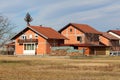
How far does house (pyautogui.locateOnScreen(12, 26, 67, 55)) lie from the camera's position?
87.9 meters

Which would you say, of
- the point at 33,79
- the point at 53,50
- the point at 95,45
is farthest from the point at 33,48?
the point at 33,79

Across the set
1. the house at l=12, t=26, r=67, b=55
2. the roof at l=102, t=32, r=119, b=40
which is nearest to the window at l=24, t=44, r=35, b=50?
the house at l=12, t=26, r=67, b=55

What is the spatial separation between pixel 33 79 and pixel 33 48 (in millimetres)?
69373

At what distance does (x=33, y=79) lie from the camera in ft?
66.6

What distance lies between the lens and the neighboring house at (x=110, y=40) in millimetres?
107562

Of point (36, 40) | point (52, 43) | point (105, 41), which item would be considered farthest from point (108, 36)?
point (36, 40)

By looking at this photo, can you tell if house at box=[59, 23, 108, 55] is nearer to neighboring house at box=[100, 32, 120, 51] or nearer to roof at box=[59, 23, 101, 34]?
roof at box=[59, 23, 101, 34]

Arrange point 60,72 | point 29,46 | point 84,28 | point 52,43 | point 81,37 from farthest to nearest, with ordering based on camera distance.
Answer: point 84,28
point 81,37
point 29,46
point 52,43
point 60,72

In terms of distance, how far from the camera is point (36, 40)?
88562mm

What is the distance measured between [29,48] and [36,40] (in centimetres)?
296

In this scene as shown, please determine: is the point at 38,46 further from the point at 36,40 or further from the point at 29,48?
the point at 29,48

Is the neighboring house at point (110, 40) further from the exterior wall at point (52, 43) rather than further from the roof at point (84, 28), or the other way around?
the exterior wall at point (52, 43)

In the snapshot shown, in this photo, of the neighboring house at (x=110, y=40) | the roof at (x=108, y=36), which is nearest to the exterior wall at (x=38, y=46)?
the neighboring house at (x=110, y=40)

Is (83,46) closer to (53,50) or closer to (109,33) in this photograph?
(53,50)
